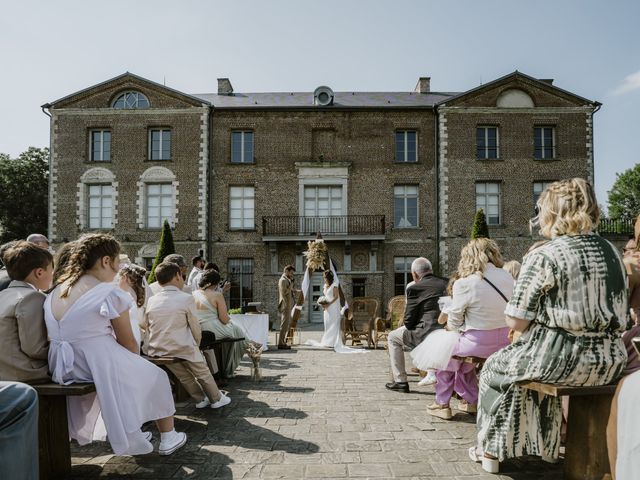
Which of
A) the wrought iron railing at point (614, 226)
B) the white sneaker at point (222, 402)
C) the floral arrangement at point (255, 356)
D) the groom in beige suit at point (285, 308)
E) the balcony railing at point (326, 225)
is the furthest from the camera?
the wrought iron railing at point (614, 226)

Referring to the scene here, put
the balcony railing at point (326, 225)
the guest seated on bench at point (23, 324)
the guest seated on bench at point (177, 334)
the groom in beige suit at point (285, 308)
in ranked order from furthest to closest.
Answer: the balcony railing at point (326, 225) → the groom in beige suit at point (285, 308) → the guest seated on bench at point (177, 334) → the guest seated on bench at point (23, 324)

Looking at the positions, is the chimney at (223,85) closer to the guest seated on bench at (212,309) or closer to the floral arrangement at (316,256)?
the floral arrangement at (316,256)

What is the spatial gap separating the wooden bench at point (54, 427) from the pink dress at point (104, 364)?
0.12m

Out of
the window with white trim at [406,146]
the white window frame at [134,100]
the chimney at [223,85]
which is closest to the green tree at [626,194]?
the window with white trim at [406,146]

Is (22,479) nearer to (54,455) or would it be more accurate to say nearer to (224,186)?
(54,455)

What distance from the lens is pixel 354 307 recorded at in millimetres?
11984

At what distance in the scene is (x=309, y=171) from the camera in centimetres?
2244

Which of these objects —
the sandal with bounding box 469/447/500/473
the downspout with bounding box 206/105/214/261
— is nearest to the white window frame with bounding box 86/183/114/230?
the downspout with bounding box 206/105/214/261

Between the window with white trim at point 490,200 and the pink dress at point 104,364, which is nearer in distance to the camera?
the pink dress at point 104,364

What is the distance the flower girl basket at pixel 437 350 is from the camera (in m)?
5.01

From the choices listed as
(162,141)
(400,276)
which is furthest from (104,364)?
(162,141)

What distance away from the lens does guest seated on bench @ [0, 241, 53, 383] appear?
350cm

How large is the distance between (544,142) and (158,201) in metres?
18.0

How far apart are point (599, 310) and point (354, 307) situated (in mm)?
9035
